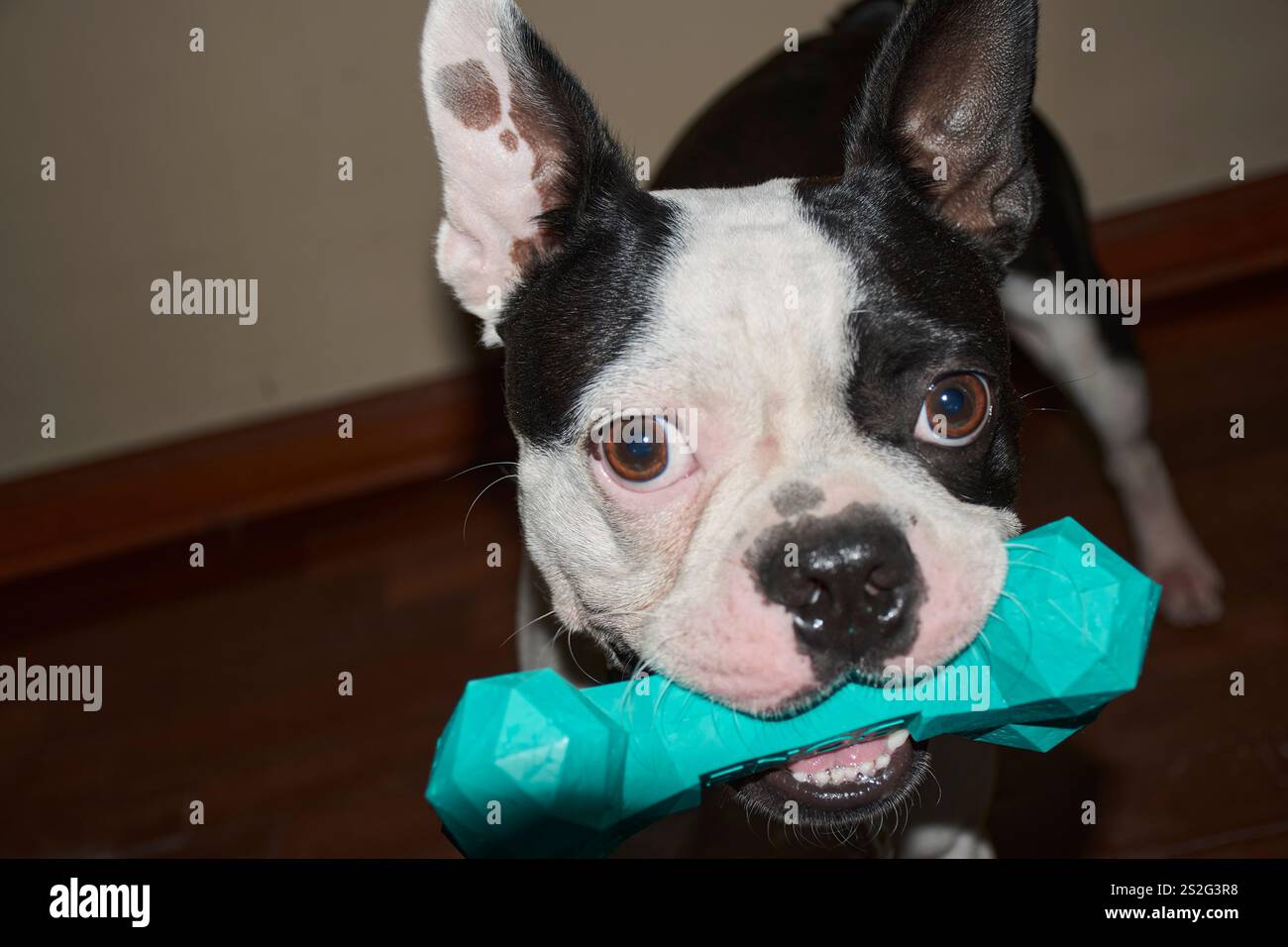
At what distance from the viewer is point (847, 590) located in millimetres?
2080

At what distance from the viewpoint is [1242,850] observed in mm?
3531

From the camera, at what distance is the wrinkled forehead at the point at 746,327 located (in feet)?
7.48

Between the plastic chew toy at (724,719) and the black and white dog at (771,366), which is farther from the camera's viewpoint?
the black and white dog at (771,366)

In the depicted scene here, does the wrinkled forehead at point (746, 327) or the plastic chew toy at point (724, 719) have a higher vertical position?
the wrinkled forehead at point (746, 327)

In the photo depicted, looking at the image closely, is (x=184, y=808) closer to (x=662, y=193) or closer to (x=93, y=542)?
(x=93, y=542)

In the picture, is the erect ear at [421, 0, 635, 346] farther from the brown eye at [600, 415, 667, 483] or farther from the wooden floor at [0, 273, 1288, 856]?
the wooden floor at [0, 273, 1288, 856]

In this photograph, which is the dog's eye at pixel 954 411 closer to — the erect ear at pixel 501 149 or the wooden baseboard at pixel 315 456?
the erect ear at pixel 501 149

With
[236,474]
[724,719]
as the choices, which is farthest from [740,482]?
[236,474]

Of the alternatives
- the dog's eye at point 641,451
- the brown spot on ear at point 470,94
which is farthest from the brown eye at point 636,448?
the brown spot on ear at point 470,94

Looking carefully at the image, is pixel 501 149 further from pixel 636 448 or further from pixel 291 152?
pixel 291 152

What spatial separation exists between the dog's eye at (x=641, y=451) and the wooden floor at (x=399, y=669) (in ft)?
6.62

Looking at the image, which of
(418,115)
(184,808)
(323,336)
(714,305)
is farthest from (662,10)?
(184,808)

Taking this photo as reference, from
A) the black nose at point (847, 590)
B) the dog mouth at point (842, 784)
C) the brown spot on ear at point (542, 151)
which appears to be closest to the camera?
the black nose at point (847, 590)

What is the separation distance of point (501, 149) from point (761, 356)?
81 cm
